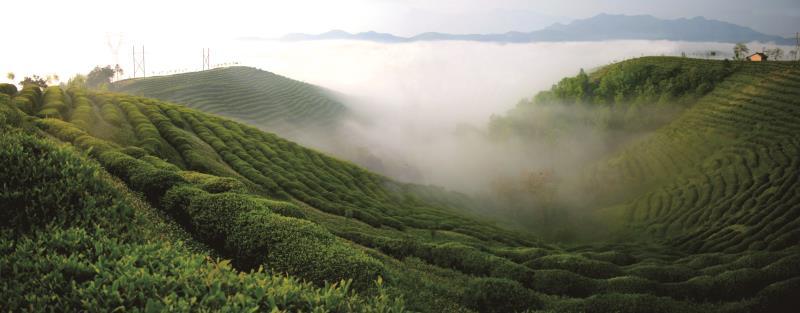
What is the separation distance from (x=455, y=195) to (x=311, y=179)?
141 ft

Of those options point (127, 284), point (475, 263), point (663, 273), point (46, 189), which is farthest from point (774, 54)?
point (127, 284)

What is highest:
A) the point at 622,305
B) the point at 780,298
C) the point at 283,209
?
the point at 283,209

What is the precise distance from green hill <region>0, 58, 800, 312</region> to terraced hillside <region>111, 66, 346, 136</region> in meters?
64.9

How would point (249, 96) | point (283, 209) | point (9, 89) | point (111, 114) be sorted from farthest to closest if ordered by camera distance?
point (249, 96)
point (111, 114)
point (9, 89)
point (283, 209)

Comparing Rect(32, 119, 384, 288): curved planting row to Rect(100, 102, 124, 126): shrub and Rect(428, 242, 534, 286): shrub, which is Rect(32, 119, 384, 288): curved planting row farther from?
Rect(100, 102, 124, 126): shrub

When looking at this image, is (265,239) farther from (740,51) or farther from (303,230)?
(740,51)

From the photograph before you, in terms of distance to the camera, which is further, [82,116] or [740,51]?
[740,51]

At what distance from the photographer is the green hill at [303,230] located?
784 centimetres

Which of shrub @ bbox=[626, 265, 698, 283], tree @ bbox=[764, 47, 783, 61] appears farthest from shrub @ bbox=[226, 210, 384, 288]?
tree @ bbox=[764, 47, 783, 61]

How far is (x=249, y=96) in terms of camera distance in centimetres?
13038

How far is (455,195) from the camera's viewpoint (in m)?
82.7

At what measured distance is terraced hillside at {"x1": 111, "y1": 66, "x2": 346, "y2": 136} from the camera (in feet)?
379

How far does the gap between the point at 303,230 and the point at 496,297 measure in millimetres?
7338

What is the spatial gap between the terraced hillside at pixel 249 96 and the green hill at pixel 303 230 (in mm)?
64876
